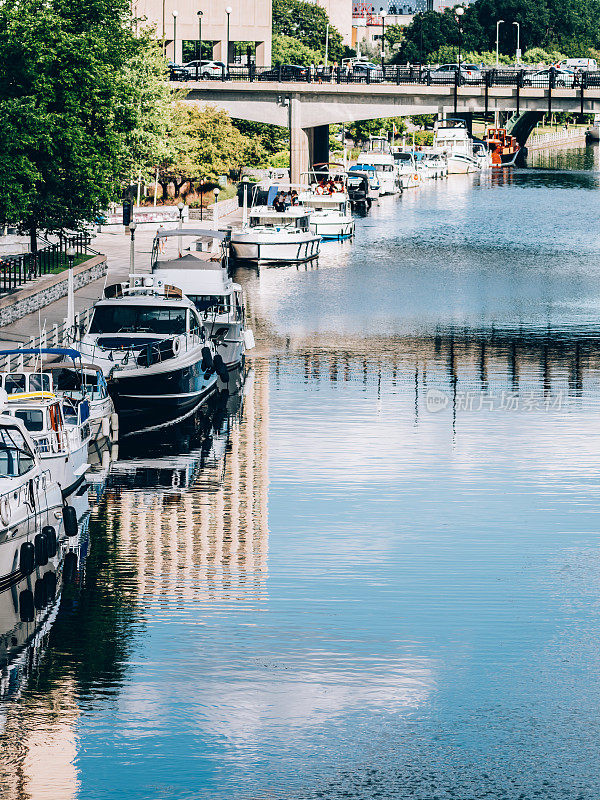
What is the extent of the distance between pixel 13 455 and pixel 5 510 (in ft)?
6.89

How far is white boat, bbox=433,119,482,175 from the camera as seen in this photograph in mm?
166375

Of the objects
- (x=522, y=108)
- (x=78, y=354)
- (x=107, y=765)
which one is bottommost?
(x=107, y=765)

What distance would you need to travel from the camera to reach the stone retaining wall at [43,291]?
51794 millimetres

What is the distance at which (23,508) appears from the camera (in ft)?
89.0

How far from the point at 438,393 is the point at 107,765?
2863 centimetres

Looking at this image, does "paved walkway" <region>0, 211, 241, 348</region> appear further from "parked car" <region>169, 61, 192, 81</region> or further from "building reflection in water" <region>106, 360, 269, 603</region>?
"parked car" <region>169, 61, 192, 81</region>

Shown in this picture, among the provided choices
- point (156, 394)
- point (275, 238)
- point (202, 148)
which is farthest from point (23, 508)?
point (202, 148)

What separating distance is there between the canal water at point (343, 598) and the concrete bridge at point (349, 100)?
242ft

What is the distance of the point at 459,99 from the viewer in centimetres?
12750

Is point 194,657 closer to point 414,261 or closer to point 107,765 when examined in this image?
point 107,765

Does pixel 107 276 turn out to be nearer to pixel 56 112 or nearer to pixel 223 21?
pixel 56 112

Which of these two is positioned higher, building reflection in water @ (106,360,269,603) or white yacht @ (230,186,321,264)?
white yacht @ (230,186,321,264)

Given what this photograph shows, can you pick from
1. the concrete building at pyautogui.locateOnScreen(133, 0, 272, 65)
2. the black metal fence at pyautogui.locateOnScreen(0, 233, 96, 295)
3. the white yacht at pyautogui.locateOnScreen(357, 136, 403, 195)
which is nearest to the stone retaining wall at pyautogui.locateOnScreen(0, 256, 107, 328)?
the black metal fence at pyautogui.locateOnScreen(0, 233, 96, 295)

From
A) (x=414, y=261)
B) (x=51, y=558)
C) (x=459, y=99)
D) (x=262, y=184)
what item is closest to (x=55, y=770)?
(x=51, y=558)
